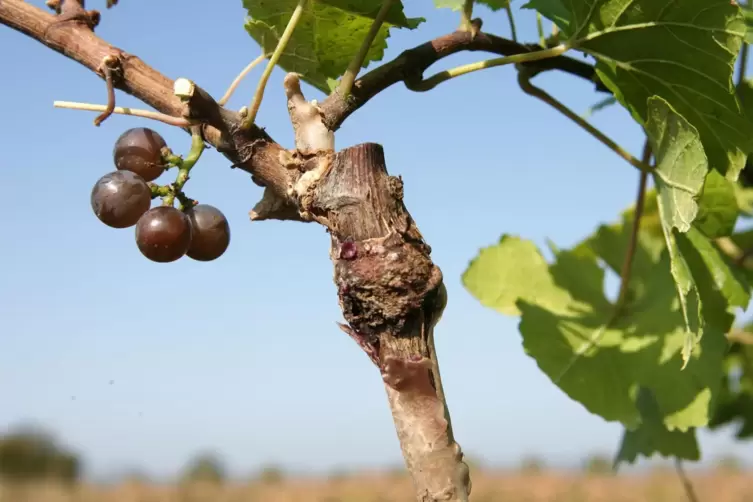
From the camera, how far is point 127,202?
734mm

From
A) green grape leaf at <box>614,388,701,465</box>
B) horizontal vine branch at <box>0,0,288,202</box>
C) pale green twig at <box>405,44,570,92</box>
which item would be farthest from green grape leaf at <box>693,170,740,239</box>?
horizontal vine branch at <box>0,0,288,202</box>

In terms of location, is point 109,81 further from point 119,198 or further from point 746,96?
point 746,96

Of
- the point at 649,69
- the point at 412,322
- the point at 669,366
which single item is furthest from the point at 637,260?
the point at 412,322

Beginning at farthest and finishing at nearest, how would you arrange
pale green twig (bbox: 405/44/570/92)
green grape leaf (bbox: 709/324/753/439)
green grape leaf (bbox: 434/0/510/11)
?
green grape leaf (bbox: 709/324/753/439)
green grape leaf (bbox: 434/0/510/11)
pale green twig (bbox: 405/44/570/92)

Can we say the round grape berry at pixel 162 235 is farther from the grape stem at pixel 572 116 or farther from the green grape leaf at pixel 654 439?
the green grape leaf at pixel 654 439

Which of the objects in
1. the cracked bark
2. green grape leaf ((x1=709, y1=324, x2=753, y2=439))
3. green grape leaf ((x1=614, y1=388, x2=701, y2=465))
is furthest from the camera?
green grape leaf ((x1=709, y1=324, x2=753, y2=439))

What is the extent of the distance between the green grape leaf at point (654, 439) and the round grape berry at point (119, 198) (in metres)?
0.86

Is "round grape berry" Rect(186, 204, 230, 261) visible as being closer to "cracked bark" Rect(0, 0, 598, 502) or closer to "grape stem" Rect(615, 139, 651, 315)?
"cracked bark" Rect(0, 0, 598, 502)

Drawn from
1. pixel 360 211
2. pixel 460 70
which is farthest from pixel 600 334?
pixel 360 211

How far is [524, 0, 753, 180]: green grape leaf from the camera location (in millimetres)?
792

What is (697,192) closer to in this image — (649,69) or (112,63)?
(649,69)

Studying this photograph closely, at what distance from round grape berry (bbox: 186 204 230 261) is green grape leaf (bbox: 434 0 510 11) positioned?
0.38 m

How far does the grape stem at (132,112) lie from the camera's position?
0.68 m

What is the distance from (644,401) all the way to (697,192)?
2.28 ft
